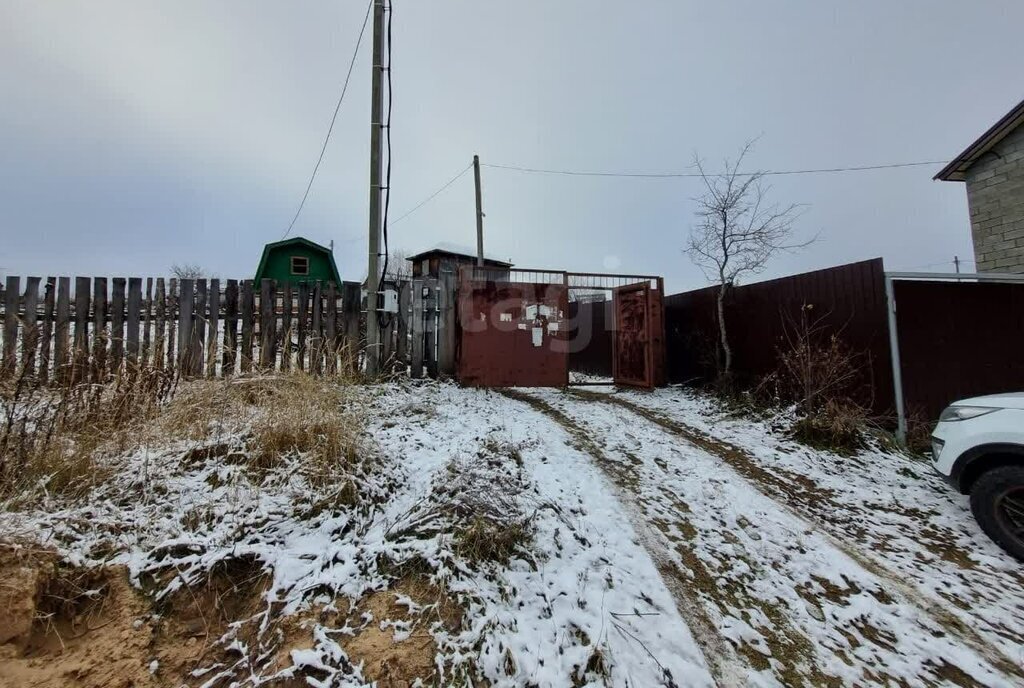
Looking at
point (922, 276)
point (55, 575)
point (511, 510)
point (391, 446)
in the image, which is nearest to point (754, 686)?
point (511, 510)

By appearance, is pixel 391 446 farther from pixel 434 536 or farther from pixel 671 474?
pixel 671 474

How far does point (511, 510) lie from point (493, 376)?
14.5 feet

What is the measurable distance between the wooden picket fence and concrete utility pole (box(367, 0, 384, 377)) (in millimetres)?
353

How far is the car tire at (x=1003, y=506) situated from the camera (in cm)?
286

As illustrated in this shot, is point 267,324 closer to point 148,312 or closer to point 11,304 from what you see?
point 148,312

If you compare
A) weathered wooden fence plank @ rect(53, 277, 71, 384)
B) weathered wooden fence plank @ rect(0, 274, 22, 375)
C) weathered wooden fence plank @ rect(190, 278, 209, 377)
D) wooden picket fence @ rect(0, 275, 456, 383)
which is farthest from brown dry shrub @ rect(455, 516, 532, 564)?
weathered wooden fence plank @ rect(0, 274, 22, 375)

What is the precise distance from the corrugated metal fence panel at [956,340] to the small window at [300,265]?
61.4 ft

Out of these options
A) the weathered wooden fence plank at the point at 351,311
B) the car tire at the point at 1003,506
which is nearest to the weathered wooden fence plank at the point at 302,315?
the weathered wooden fence plank at the point at 351,311

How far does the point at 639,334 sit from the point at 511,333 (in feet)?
8.36

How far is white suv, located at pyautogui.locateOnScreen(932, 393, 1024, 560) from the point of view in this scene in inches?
113

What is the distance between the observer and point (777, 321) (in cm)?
623

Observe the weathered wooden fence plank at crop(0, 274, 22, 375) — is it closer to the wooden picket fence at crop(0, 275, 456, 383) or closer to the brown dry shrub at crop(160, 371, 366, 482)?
the wooden picket fence at crop(0, 275, 456, 383)

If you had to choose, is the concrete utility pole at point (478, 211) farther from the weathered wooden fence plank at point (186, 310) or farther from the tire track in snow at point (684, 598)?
the tire track in snow at point (684, 598)

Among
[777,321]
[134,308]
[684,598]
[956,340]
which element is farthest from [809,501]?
[134,308]
